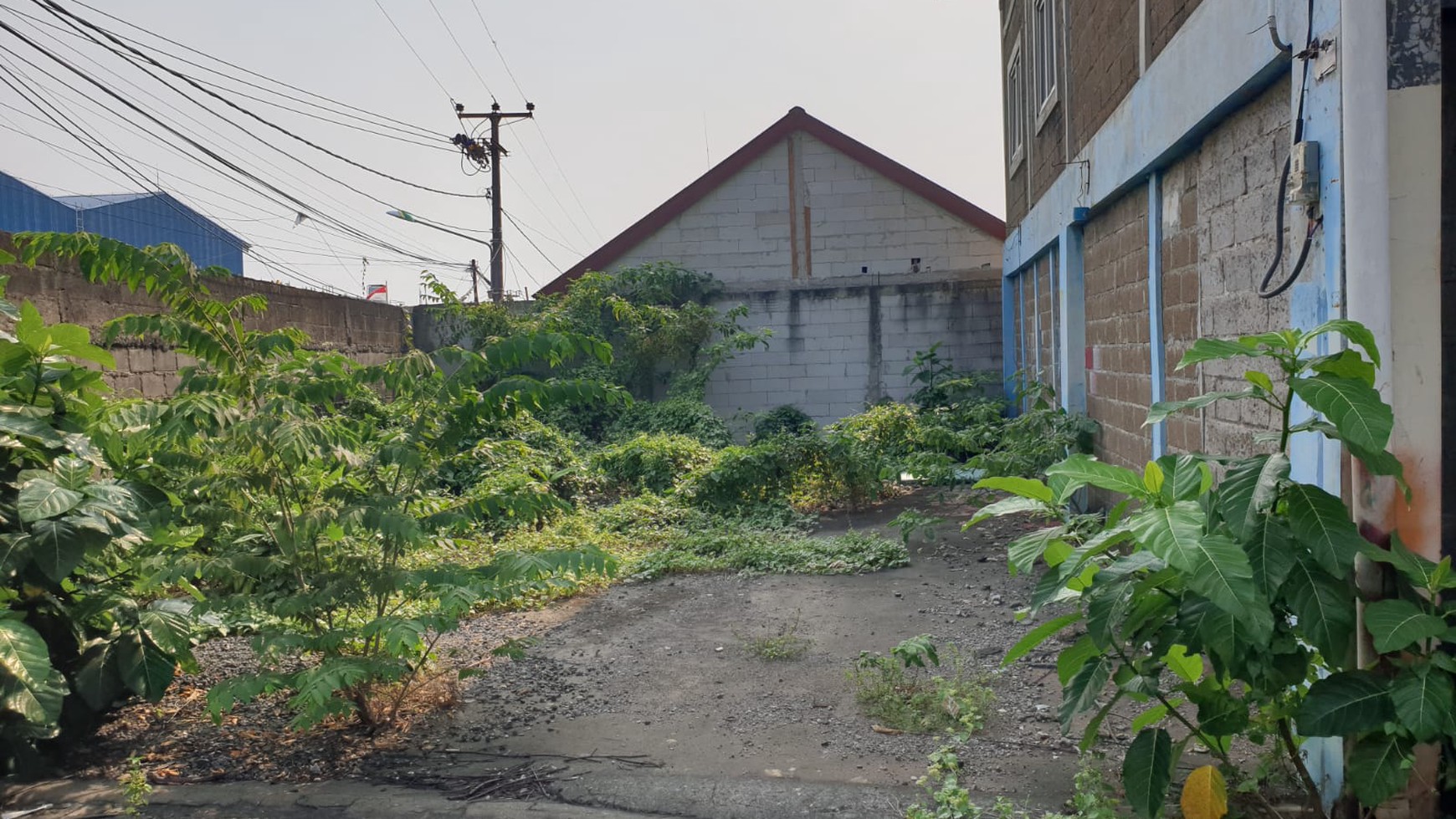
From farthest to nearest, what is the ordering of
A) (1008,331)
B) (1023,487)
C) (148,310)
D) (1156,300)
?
(1008,331)
(148,310)
(1156,300)
(1023,487)

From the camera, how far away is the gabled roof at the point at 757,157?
16469 mm

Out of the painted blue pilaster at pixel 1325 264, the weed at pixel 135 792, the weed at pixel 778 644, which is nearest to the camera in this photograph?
the painted blue pilaster at pixel 1325 264

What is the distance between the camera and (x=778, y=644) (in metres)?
5.23

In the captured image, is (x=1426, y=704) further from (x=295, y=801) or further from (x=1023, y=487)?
(x=295, y=801)

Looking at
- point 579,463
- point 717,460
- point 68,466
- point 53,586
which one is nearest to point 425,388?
point 68,466

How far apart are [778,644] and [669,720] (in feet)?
3.41

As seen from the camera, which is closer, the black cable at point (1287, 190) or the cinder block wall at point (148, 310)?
the black cable at point (1287, 190)

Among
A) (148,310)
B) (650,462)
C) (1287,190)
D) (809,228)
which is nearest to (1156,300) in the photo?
(1287,190)

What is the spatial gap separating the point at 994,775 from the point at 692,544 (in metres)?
4.48

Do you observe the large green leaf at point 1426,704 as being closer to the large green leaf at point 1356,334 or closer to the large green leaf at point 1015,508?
the large green leaf at point 1356,334

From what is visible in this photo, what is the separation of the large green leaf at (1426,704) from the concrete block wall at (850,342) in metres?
11.5

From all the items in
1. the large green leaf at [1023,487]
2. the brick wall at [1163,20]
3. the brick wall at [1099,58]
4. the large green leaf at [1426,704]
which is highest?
the brick wall at [1099,58]

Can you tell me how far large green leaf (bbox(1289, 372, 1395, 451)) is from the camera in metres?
2.36

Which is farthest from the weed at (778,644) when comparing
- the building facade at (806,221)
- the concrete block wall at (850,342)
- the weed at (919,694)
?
the building facade at (806,221)
